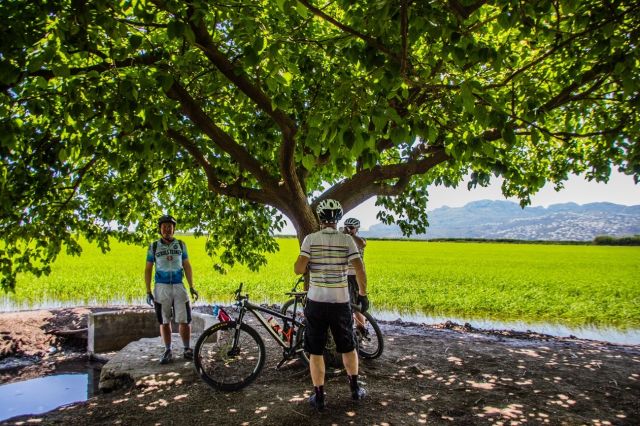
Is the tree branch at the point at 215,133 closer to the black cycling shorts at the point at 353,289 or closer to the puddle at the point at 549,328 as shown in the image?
the black cycling shorts at the point at 353,289

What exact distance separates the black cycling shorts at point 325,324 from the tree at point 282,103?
1889 mm

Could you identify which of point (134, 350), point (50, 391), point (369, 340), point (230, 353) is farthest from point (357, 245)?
point (50, 391)

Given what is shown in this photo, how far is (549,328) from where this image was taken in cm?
1421

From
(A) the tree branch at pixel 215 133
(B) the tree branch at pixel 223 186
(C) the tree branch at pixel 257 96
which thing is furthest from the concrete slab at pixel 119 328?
(C) the tree branch at pixel 257 96

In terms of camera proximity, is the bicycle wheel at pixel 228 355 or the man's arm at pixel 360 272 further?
the bicycle wheel at pixel 228 355

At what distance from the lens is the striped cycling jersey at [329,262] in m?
5.20

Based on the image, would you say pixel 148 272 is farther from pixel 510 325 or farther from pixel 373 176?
pixel 510 325

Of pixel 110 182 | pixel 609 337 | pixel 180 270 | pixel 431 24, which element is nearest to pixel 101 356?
pixel 110 182

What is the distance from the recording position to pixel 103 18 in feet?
12.4

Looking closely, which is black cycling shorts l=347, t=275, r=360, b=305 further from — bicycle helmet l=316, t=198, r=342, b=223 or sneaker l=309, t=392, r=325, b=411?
bicycle helmet l=316, t=198, r=342, b=223

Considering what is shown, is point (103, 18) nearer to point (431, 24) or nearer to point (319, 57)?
point (431, 24)

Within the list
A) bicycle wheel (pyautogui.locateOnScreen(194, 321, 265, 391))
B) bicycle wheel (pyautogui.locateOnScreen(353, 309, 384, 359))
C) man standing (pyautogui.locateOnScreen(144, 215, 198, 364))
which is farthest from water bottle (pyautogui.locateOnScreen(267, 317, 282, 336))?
bicycle wheel (pyautogui.locateOnScreen(353, 309, 384, 359))

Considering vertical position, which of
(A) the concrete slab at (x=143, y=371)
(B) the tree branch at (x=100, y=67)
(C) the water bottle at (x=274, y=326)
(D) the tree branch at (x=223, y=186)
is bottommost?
(A) the concrete slab at (x=143, y=371)

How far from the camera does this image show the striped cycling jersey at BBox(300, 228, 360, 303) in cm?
520
